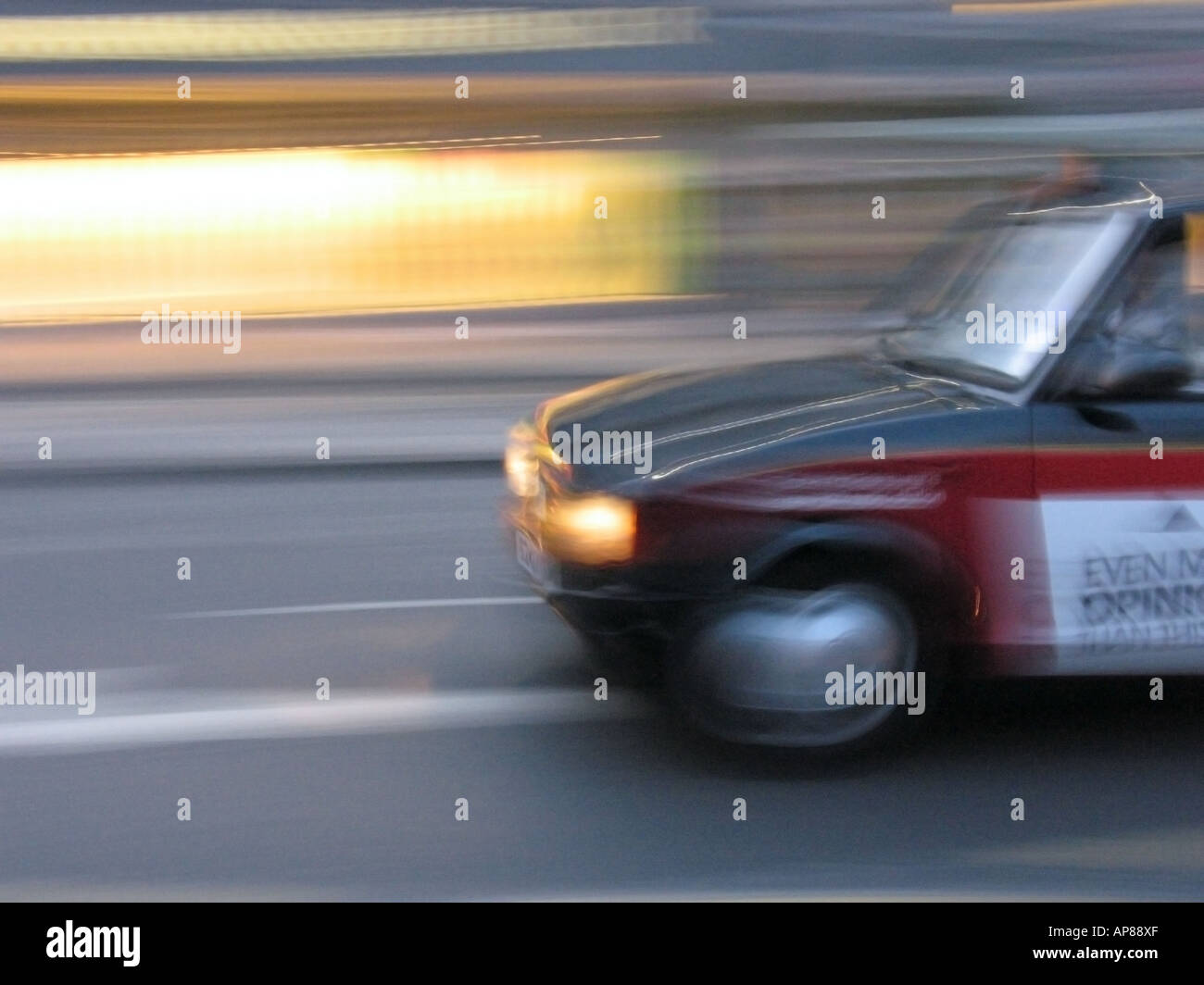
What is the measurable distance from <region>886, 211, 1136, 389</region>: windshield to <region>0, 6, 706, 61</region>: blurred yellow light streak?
25.7 ft

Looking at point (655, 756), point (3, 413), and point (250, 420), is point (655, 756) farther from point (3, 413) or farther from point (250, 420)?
point (3, 413)

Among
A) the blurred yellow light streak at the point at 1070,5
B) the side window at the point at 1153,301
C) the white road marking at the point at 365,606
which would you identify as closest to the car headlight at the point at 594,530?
the side window at the point at 1153,301

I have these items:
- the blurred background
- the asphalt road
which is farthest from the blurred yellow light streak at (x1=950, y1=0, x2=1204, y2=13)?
the asphalt road

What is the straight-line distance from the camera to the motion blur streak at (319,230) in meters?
12.2

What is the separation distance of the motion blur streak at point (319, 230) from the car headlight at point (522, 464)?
23.0 ft

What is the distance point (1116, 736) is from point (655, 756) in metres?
1.39

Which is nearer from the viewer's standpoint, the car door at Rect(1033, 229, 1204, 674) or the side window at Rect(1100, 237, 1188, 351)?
the car door at Rect(1033, 229, 1204, 674)

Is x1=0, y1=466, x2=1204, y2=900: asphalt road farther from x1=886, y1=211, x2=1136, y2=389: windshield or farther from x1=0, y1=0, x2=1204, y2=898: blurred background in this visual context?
x1=886, y1=211, x2=1136, y2=389: windshield

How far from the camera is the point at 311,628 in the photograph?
5.95 meters

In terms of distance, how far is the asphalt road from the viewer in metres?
3.99

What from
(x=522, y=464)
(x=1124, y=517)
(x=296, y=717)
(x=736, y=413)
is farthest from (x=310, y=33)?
(x=1124, y=517)

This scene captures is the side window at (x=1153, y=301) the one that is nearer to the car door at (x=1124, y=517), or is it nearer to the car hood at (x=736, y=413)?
the car door at (x=1124, y=517)

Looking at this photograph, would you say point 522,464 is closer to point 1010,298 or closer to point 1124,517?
point 1010,298
